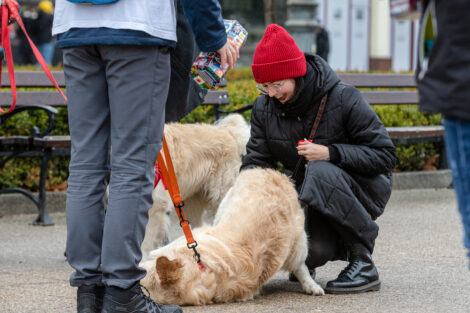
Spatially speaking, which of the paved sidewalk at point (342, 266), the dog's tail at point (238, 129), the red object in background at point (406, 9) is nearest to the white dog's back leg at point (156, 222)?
the paved sidewalk at point (342, 266)

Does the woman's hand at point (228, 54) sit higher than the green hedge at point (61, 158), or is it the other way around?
the woman's hand at point (228, 54)

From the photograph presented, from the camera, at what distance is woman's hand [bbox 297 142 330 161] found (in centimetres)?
383

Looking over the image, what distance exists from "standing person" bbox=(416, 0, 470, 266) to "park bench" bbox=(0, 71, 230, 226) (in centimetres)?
417

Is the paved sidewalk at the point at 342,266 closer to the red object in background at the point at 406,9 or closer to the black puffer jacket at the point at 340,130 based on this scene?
the black puffer jacket at the point at 340,130

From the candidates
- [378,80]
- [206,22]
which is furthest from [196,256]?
[378,80]

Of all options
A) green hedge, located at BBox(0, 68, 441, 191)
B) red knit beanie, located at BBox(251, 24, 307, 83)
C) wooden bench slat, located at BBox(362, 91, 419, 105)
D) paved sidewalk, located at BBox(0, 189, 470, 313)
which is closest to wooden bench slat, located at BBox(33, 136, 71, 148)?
paved sidewalk, located at BBox(0, 189, 470, 313)

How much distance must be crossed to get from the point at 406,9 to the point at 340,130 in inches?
83.1

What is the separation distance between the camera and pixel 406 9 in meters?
1.86

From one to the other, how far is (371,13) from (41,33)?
49.4 feet

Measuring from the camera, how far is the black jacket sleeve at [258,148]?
13.6 ft

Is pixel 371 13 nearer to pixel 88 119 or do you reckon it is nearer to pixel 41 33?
pixel 41 33

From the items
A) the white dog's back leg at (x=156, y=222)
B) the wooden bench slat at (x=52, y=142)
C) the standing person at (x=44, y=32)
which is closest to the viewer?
the white dog's back leg at (x=156, y=222)

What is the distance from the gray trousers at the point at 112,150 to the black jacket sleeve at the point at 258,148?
1227mm

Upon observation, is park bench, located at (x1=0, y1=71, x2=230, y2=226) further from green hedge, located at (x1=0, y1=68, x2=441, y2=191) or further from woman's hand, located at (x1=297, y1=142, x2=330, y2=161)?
woman's hand, located at (x1=297, y1=142, x2=330, y2=161)
